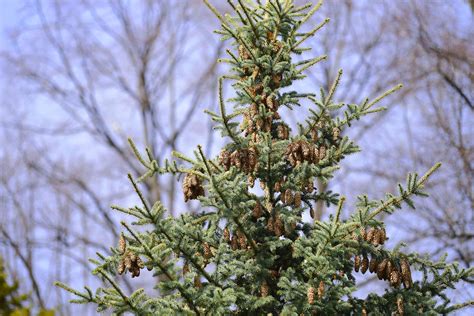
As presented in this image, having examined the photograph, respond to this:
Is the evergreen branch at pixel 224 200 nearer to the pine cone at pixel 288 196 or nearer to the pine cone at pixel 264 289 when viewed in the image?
the pine cone at pixel 264 289

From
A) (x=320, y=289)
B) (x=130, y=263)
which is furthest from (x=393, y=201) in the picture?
(x=130, y=263)

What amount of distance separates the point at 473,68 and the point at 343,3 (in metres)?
4.54

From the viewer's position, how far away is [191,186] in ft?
17.1

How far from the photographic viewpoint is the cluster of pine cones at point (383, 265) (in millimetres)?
4926

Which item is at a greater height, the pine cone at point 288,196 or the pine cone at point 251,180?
the pine cone at point 251,180

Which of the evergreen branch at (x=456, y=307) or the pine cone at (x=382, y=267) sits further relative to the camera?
the evergreen branch at (x=456, y=307)

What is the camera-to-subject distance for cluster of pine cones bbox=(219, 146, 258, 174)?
512 centimetres

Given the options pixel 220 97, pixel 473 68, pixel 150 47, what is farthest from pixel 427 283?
pixel 150 47

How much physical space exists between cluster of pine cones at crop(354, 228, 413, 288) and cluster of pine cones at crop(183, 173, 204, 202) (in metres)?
1.15

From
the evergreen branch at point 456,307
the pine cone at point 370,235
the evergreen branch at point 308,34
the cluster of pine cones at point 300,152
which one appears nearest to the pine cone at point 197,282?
the cluster of pine cones at point 300,152

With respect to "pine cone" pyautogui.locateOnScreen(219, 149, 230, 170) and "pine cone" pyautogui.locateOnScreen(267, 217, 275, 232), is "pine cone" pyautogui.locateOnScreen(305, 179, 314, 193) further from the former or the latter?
"pine cone" pyautogui.locateOnScreen(219, 149, 230, 170)

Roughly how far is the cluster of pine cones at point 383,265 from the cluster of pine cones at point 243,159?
869mm

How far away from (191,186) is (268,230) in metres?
0.66

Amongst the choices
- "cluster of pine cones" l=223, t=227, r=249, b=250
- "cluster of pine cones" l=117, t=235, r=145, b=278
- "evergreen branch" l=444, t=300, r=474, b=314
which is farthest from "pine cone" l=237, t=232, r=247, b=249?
"evergreen branch" l=444, t=300, r=474, b=314
